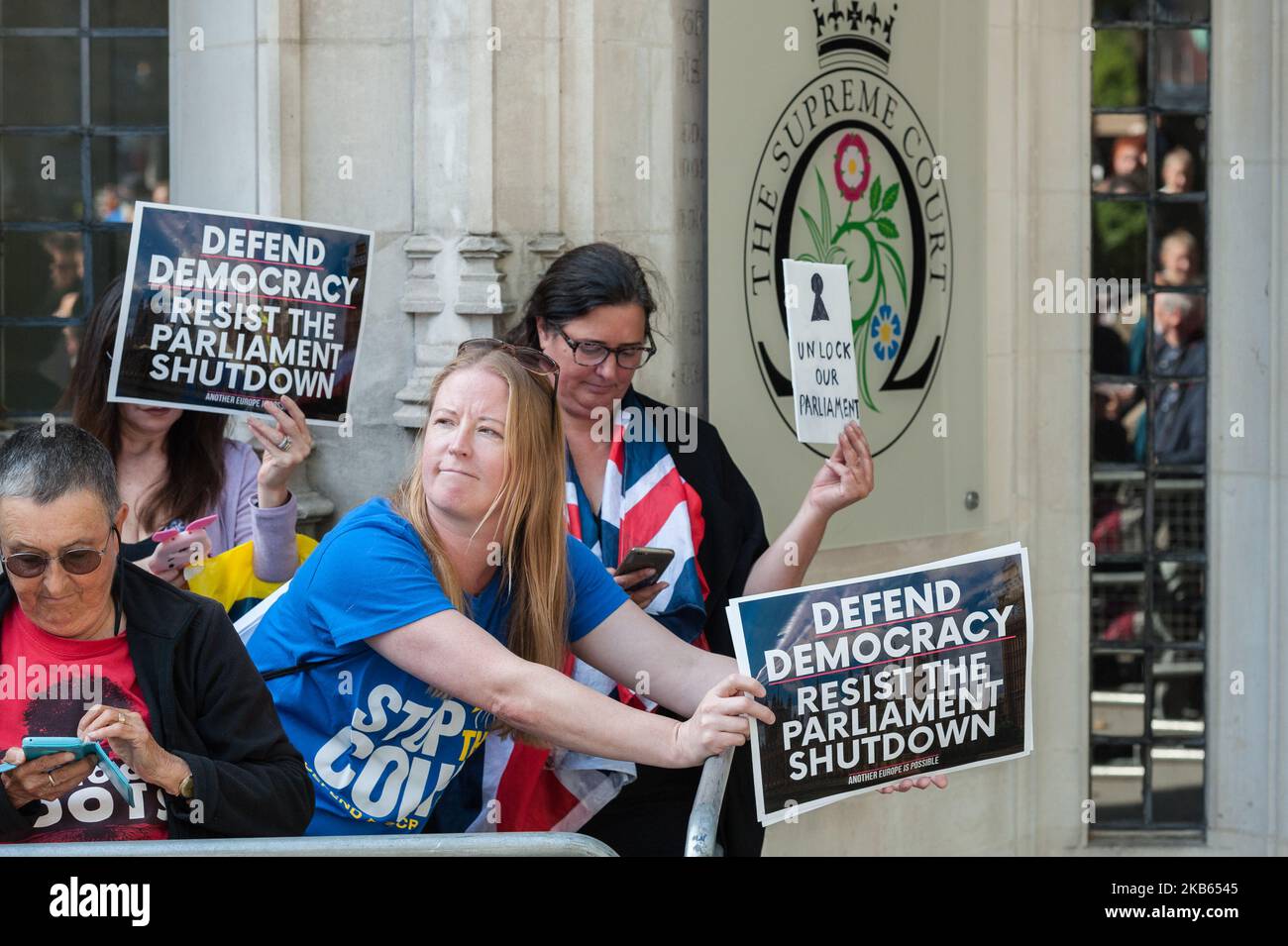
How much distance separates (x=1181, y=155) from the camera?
6797 millimetres

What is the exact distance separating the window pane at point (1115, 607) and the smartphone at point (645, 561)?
144 inches

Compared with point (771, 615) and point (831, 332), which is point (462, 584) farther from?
point (831, 332)

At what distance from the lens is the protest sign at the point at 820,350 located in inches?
154

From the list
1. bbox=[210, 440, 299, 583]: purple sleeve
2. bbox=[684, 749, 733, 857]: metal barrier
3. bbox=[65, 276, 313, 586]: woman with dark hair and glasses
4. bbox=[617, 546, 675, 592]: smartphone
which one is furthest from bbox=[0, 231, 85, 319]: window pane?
bbox=[684, 749, 733, 857]: metal barrier

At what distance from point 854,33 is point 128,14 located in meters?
2.48

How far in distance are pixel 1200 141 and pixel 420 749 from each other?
4.82 m

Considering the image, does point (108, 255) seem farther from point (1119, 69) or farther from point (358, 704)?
point (1119, 69)

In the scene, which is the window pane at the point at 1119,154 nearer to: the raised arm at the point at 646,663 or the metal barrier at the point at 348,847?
the raised arm at the point at 646,663

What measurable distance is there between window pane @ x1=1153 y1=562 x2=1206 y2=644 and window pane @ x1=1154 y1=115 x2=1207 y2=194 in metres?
1.51

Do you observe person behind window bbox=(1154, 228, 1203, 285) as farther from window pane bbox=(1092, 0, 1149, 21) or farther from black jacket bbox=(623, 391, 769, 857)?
black jacket bbox=(623, 391, 769, 857)

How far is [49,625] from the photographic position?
2.89 meters

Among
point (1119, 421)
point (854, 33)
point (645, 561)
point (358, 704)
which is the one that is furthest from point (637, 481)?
point (1119, 421)

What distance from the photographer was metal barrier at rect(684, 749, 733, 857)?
8.44ft
